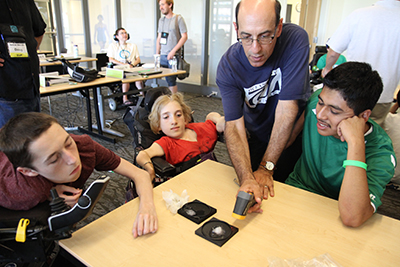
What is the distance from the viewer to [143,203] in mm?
1142

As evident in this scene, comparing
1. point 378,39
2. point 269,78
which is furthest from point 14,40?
point 378,39

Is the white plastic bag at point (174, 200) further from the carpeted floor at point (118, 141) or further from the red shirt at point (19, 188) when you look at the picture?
the carpeted floor at point (118, 141)

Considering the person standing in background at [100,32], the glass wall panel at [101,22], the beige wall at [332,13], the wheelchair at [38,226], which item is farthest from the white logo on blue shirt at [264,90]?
the beige wall at [332,13]

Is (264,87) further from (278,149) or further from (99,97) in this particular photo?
(99,97)

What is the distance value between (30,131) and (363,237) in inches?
48.2

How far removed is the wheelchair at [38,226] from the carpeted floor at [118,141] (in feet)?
3.82

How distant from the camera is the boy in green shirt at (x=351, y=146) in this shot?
3.59 feet

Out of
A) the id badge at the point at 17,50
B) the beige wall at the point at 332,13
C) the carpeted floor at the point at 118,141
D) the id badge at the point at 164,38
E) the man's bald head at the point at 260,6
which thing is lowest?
the carpeted floor at the point at 118,141

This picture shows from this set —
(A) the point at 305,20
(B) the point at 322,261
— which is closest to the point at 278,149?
(B) the point at 322,261

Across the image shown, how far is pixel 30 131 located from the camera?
1.00 metres

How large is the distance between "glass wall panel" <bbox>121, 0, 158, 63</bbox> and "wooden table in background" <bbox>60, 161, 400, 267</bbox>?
640cm

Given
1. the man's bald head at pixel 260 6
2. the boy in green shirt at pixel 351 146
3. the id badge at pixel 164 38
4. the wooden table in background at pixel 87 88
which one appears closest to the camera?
the boy in green shirt at pixel 351 146

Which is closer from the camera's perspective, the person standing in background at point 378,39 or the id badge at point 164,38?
the person standing in background at point 378,39

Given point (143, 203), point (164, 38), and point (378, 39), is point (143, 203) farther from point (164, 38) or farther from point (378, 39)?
point (164, 38)
